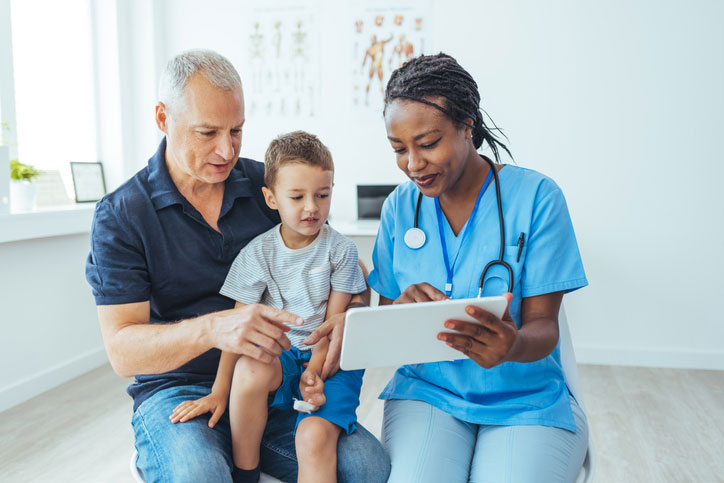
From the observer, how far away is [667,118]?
332 cm

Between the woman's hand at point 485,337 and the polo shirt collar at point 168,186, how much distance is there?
2.19ft

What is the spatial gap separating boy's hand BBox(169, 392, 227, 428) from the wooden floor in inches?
44.4

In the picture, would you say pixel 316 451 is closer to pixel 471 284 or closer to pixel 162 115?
pixel 471 284

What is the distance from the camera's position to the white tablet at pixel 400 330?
94 centimetres

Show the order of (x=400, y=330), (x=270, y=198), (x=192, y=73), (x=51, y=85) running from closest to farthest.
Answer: (x=400, y=330) → (x=192, y=73) → (x=270, y=198) → (x=51, y=85)

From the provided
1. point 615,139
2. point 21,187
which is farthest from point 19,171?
point 615,139

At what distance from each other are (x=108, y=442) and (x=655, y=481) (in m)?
2.08

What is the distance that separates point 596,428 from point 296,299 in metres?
1.79

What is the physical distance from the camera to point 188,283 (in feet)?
4.46

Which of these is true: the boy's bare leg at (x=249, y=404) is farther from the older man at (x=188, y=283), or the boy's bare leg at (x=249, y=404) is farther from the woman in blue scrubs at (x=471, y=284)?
the woman in blue scrubs at (x=471, y=284)

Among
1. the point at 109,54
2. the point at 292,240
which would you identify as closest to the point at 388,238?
the point at 292,240

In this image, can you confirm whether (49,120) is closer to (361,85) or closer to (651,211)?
(361,85)

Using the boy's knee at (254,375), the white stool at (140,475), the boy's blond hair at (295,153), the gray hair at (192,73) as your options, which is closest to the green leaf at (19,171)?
the gray hair at (192,73)

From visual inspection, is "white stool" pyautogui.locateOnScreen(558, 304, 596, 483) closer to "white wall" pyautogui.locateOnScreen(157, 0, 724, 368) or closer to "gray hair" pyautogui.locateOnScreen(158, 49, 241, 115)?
"gray hair" pyautogui.locateOnScreen(158, 49, 241, 115)
